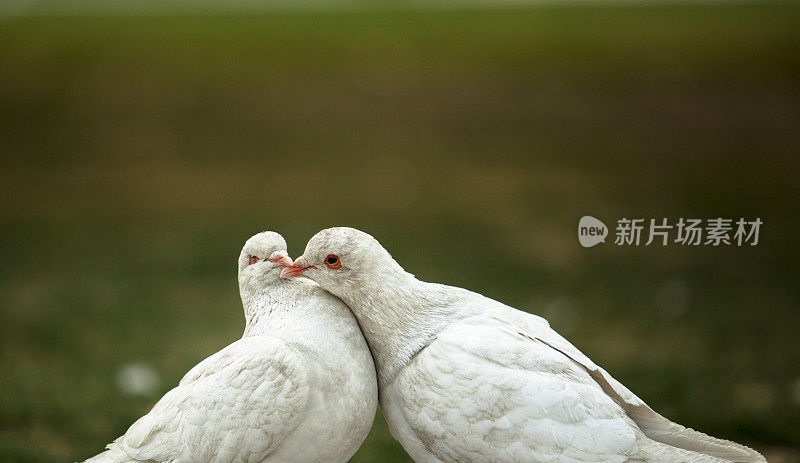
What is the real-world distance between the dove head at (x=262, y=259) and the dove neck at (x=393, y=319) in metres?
0.23

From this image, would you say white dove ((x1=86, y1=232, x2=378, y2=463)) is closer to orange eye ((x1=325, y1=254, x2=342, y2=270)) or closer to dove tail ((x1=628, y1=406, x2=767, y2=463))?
orange eye ((x1=325, y1=254, x2=342, y2=270))

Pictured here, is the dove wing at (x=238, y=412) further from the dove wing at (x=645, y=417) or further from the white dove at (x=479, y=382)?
the dove wing at (x=645, y=417)

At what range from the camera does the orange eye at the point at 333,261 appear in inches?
87.6

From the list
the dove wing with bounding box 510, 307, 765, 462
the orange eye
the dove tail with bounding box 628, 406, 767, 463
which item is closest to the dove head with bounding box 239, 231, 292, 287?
the orange eye

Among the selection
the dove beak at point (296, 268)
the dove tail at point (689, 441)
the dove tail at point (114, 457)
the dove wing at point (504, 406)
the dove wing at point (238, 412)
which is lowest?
the dove tail at point (114, 457)

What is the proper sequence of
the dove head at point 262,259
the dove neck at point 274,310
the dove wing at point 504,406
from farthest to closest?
1. the dove head at point 262,259
2. the dove neck at point 274,310
3. the dove wing at point 504,406

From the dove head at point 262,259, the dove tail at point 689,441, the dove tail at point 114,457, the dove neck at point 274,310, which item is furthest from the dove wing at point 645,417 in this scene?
the dove tail at point 114,457

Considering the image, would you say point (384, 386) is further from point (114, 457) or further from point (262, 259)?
point (114, 457)

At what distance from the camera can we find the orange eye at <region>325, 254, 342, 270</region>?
87.6 inches

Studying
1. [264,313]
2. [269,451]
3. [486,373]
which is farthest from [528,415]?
[264,313]

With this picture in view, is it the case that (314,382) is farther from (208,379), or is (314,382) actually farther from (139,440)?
(139,440)

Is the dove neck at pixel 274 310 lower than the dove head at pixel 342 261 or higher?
lower

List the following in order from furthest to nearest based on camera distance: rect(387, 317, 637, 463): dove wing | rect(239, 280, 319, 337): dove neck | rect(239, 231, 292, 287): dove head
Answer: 1. rect(239, 231, 292, 287): dove head
2. rect(239, 280, 319, 337): dove neck
3. rect(387, 317, 637, 463): dove wing

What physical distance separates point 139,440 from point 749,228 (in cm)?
316
